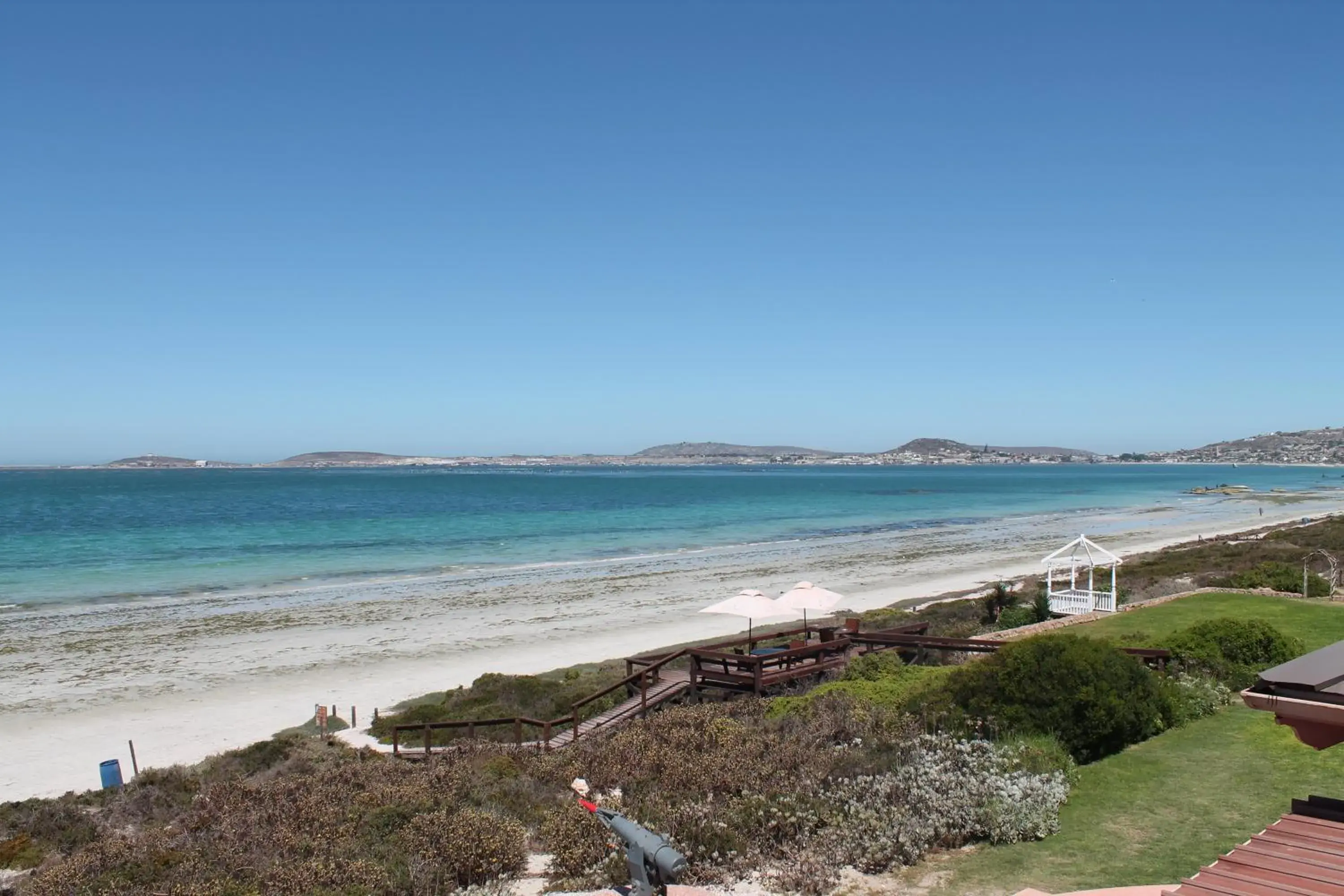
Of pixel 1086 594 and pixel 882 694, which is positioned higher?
pixel 882 694

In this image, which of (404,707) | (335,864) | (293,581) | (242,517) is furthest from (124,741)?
(242,517)

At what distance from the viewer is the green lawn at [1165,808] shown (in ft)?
21.6

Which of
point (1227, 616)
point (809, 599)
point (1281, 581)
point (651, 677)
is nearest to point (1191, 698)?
point (1227, 616)

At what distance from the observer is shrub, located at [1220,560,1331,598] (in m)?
19.7

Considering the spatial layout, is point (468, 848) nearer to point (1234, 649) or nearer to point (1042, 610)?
point (1234, 649)

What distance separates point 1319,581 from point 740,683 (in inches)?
543

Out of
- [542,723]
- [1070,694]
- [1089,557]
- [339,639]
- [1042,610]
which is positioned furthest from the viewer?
[339,639]

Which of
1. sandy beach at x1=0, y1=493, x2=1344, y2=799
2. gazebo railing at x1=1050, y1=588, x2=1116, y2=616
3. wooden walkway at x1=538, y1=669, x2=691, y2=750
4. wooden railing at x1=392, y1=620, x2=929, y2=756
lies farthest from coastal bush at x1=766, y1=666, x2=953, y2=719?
sandy beach at x1=0, y1=493, x2=1344, y2=799

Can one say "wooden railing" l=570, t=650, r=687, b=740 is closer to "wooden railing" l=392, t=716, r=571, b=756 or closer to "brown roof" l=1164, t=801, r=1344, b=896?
"wooden railing" l=392, t=716, r=571, b=756

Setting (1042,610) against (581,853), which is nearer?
(581,853)

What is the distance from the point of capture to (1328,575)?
75.2ft

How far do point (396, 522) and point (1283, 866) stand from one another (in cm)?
6763

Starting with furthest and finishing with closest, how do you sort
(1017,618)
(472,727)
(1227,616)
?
(1017,618)
(1227,616)
(472,727)

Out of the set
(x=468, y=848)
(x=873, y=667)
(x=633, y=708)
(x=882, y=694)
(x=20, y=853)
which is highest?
Result: (x=468, y=848)
